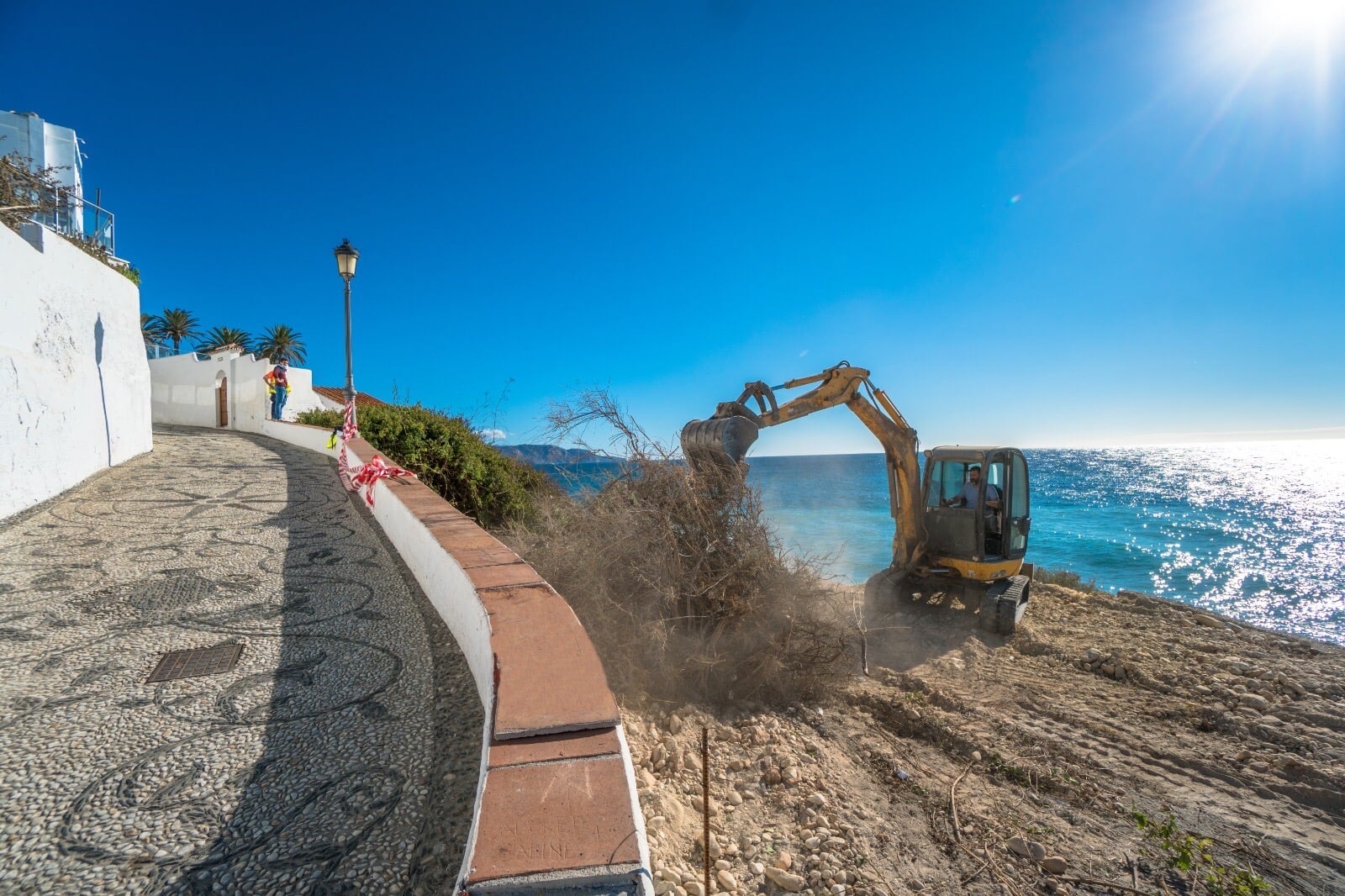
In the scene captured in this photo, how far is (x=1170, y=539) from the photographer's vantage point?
94.0 feet

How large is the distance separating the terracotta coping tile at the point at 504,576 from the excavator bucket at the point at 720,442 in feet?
7.42

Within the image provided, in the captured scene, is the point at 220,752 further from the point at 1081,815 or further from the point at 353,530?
the point at 1081,815

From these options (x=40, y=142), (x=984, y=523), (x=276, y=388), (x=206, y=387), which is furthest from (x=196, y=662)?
(x=40, y=142)

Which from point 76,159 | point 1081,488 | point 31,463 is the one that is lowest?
point 1081,488

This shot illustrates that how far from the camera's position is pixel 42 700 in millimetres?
2652

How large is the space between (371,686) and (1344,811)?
687 cm

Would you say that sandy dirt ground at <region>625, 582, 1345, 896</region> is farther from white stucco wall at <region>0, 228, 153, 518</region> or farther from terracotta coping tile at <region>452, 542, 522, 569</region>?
white stucco wall at <region>0, 228, 153, 518</region>

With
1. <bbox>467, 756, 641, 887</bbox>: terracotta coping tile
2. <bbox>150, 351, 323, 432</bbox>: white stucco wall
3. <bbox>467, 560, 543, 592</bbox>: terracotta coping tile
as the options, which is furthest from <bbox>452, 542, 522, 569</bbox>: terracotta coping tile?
<bbox>150, 351, 323, 432</bbox>: white stucco wall

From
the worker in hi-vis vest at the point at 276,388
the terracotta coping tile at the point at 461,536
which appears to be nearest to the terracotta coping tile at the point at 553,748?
the terracotta coping tile at the point at 461,536

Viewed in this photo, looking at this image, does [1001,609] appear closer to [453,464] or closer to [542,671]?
[542,671]

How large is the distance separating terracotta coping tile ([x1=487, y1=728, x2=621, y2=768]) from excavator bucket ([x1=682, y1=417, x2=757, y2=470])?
3473 millimetres

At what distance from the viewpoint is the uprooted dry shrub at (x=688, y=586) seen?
14.3ft

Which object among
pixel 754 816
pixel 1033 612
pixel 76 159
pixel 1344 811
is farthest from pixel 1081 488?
pixel 76 159

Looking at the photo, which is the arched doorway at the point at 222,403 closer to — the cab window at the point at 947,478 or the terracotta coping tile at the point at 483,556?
the terracotta coping tile at the point at 483,556
